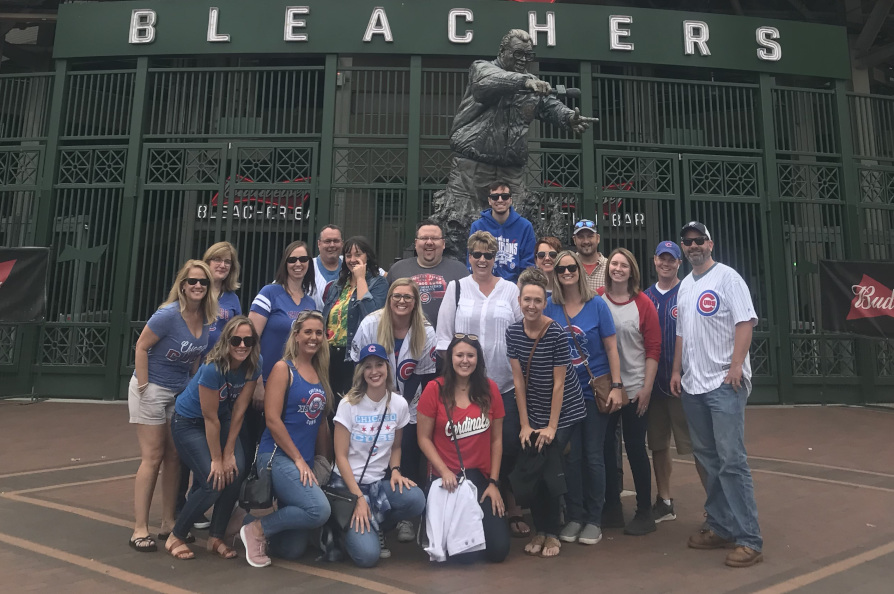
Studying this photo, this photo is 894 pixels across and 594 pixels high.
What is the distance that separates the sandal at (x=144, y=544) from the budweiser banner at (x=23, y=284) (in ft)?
23.7

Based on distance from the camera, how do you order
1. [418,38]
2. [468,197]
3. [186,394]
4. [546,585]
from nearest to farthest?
[546,585] → [186,394] → [468,197] → [418,38]

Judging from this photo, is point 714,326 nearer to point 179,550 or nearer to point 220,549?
point 220,549

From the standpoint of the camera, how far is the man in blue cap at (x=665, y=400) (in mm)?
4762

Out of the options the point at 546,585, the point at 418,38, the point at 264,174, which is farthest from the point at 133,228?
the point at 546,585

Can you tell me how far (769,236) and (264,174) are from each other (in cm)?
825

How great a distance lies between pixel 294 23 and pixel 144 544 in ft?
29.3

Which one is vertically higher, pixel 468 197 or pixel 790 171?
pixel 790 171

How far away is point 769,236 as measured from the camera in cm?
1091

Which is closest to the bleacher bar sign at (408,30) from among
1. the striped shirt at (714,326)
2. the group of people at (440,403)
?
the group of people at (440,403)

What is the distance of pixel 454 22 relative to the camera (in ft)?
35.1

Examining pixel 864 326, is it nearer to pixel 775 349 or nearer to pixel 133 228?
pixel 775 349

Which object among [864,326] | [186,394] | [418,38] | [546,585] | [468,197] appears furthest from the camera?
[418,38]

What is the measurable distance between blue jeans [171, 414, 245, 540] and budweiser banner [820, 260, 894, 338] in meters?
9.57

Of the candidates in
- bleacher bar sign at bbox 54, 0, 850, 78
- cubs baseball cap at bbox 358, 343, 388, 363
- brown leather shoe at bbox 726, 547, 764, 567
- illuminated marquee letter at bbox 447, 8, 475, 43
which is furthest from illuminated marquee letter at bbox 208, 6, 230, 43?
brown leather shoe at bbox 726, 547, 764, 567
